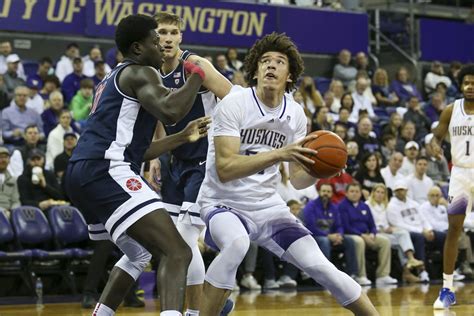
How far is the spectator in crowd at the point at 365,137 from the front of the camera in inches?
677

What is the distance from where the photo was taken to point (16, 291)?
511 inches

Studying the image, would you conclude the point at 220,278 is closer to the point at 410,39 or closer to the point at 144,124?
the point at 144,124

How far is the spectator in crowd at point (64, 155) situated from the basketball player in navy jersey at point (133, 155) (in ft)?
22.8

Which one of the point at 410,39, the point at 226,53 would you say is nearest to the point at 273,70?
the point at 226,53

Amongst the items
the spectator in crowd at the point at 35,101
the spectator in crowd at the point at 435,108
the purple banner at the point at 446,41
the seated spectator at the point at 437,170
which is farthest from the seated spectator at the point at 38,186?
the purple banner at the point at 446,41

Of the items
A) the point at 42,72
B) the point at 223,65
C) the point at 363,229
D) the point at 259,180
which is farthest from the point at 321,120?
the point at 259,180

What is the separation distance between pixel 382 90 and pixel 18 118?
7.99 m

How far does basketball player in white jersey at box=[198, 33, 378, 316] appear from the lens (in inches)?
256

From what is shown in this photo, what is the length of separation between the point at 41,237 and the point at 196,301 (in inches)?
226

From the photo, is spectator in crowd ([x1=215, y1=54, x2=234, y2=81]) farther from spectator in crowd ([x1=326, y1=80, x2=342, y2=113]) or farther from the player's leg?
the player's leg

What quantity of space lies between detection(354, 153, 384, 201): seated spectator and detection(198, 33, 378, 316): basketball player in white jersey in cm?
887

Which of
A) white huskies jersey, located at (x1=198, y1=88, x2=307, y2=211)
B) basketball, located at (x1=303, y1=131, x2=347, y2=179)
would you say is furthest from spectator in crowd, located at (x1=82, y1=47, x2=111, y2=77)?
basketball, located at (x1=303, y1=131, x2=347, y2=179)

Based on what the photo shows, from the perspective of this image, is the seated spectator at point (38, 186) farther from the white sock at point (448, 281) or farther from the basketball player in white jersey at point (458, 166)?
the white sock at point (448, 281)

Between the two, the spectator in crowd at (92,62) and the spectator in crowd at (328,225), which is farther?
the spectator in crowd at (92,62)
